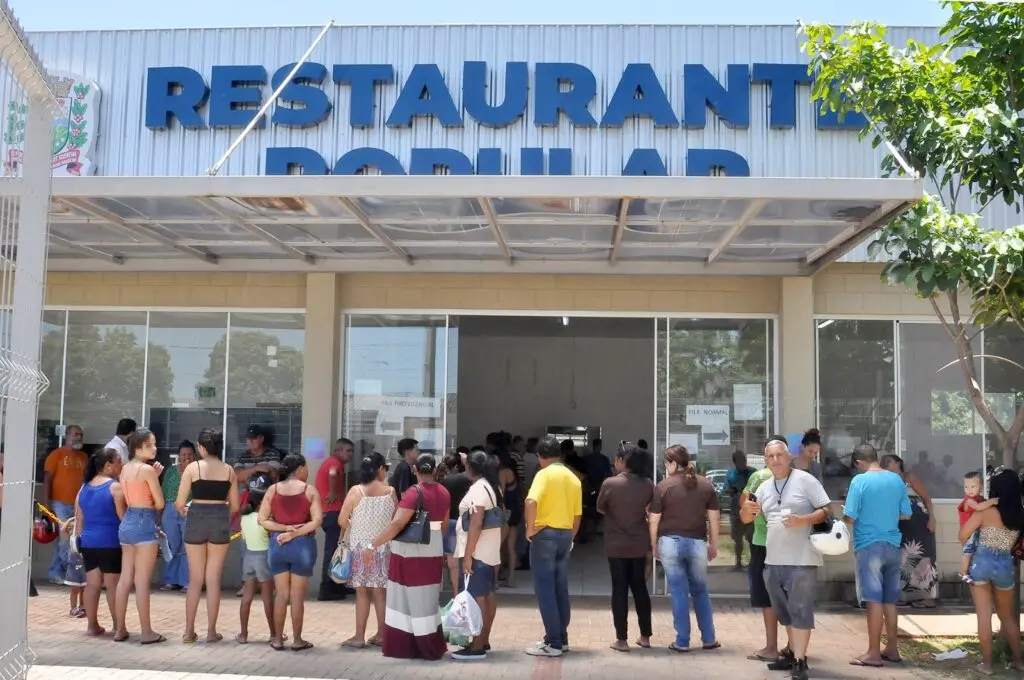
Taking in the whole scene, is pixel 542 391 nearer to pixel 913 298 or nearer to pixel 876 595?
pixel 913 298

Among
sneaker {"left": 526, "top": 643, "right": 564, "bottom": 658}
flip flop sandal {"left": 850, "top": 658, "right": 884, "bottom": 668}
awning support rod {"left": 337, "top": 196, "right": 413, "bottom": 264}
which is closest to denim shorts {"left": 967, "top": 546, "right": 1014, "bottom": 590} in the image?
flip flop sandal {"left": 850, "top": 658, "right": 884, "bottom": 668}

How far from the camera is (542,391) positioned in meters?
20.0

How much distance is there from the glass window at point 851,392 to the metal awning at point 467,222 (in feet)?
3.50

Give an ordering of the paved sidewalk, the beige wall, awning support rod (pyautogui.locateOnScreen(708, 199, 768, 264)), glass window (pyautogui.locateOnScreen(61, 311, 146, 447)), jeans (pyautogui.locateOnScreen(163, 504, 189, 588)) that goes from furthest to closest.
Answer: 1. glass window (pyautogui.locateOnScreen(61, 311, 146, 447))
2. the beige wall
3. jeans (pyautogui.locateOnScreen(163, 504, 189, 588))
4. awning support rod (pyautogui.locateOnScreen(708, 199, 768, 264))
5. the paved sidewalk

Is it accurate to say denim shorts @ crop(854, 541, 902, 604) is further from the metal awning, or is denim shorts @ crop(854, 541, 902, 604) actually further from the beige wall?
the beige wall

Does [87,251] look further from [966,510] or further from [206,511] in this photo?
[966,510]

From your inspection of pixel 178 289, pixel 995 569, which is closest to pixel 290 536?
pixel 178 289

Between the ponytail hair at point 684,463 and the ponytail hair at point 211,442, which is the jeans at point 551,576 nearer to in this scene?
the ponytail hair at point 684,463

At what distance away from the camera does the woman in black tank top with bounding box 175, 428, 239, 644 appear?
8023mm

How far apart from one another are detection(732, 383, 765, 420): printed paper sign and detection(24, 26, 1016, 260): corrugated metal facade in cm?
239

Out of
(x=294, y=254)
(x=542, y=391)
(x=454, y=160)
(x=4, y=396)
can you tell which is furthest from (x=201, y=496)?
(x=542, y=391)

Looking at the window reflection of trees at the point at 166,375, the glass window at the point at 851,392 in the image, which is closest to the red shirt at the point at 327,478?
the window reflection of trees at the point at 166,375

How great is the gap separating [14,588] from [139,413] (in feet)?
25.9

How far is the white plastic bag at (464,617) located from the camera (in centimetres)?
771
